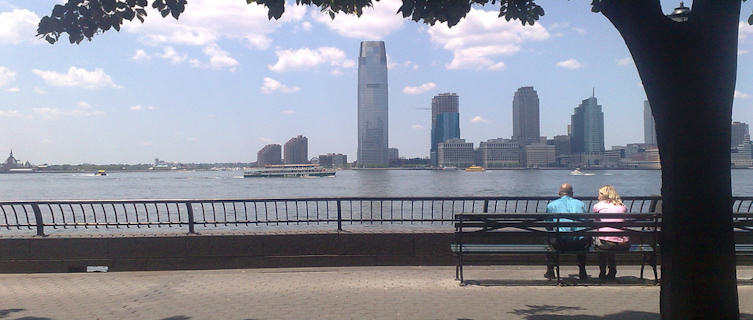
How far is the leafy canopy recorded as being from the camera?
598 cm

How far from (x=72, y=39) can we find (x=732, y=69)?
18.9 feet

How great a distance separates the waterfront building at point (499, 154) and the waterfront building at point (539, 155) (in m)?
2.68

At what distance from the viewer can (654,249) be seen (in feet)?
24.1

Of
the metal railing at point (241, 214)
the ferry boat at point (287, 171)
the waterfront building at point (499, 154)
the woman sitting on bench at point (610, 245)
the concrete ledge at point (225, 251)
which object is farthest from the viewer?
the waterfront building at point (499, 154)

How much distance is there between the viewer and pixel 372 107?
185 metres

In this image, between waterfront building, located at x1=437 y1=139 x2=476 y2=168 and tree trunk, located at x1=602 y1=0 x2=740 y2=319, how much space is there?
148m

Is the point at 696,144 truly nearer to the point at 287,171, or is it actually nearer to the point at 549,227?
the point at 549,227

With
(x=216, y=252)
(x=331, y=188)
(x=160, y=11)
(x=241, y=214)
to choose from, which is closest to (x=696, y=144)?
(x=160, y=11)

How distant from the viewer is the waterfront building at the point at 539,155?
131875 mm

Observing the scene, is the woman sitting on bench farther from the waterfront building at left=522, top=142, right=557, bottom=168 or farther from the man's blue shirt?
the waterfront building at left=522, top=142, right=557, bottom=168

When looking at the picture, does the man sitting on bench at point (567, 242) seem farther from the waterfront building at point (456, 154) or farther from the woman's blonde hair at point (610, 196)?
the waterfront building at point (456, 154)

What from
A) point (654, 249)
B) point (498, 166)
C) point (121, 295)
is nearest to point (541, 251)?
point (654, 249)

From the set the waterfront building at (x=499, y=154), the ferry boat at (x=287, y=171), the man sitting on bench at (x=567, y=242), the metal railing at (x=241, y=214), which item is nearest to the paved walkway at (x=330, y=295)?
the man sitting on bench at (x=567, y=242)

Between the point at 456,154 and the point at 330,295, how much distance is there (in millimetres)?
146538
